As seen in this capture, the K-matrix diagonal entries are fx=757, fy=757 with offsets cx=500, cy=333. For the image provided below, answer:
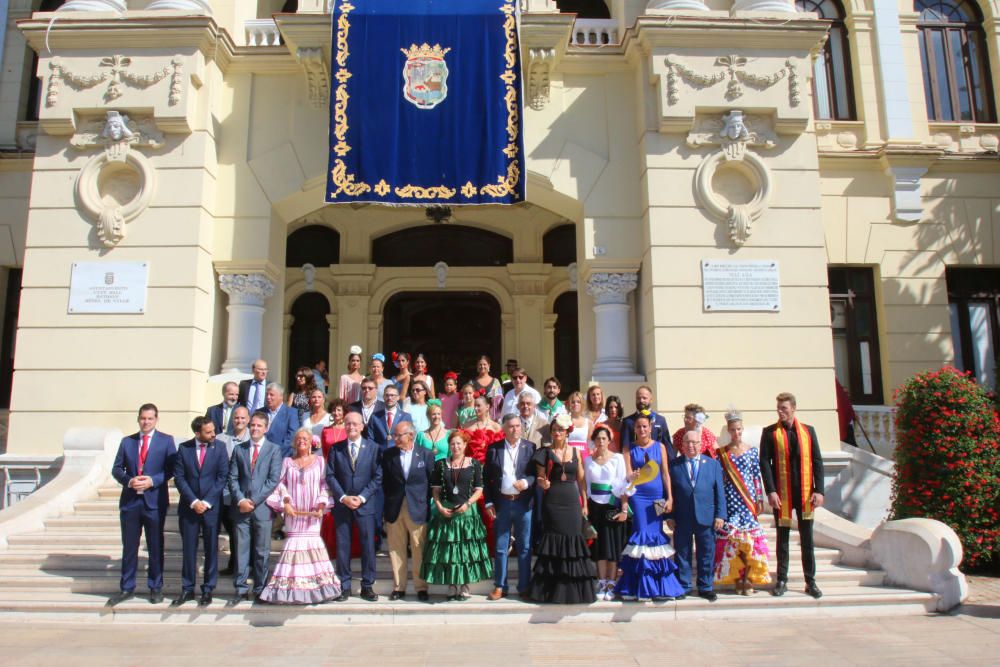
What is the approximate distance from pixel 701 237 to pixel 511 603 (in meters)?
6.26

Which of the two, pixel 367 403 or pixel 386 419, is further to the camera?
pixel 367 403

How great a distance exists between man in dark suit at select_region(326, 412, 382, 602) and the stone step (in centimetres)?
30

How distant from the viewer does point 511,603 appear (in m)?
7.07

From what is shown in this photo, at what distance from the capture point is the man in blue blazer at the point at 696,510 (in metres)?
7.27

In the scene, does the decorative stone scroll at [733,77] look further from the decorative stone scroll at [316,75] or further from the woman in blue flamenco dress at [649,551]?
the woman in blue flamenco dress at [649,551]

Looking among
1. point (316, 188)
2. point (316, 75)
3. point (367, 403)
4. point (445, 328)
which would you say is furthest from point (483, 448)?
point (445, 328)

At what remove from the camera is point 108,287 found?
10.9 meters

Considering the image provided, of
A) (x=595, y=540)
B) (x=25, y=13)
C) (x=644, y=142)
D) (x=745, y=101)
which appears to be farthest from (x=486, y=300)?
(x=25, y=13)

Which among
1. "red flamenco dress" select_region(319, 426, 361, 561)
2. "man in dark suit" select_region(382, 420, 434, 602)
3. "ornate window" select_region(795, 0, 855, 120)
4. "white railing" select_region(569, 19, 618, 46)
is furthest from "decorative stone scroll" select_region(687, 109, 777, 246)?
"red flamenco dress" select_region(319, 426, 361, 561)

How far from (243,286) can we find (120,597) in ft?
17.7

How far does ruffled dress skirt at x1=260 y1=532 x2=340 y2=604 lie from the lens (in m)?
6.91

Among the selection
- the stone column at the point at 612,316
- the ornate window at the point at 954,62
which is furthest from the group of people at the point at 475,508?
the ornate window at the point at 954,62

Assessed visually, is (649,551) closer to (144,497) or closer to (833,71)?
(144,497)

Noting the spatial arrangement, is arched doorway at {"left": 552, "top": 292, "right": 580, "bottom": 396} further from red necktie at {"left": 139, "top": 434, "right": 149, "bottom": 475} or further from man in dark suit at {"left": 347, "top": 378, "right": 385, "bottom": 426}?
red necktie at {"left": 139, "top": 434, "right": 149, "bottom": 475}
